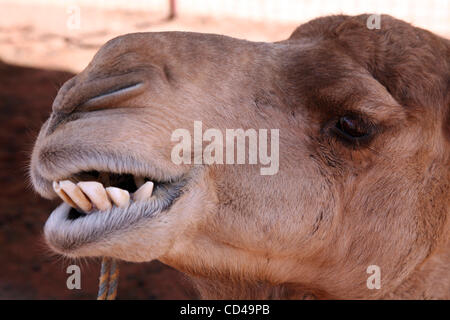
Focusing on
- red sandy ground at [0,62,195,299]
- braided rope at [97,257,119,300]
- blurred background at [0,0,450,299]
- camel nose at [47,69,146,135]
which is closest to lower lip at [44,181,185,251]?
camel nose at [47,69,146,135]

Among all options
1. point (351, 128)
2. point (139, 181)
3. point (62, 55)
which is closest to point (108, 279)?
point (139, 181)

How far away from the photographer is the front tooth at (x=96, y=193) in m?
2.04

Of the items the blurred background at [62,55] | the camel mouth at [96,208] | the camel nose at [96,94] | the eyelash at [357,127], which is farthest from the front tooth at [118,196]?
the blurred background at [62,55]

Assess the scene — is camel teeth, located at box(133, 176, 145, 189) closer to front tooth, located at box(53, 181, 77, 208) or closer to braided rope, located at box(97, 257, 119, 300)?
front tooth, located at box(53, 181, 77, 208)

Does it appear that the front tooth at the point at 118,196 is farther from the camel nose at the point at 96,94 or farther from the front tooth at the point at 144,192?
the camel nose at the point at 96,94

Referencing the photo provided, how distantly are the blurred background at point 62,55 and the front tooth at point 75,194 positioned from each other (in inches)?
75.8

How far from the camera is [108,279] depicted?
2869 mm

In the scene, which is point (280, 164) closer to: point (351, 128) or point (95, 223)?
point (351, 128)

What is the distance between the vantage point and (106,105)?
7.03 ft

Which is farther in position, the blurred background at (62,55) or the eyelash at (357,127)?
the blurred background at (62,55)

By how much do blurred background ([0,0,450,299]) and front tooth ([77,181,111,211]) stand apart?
1.92 meters
